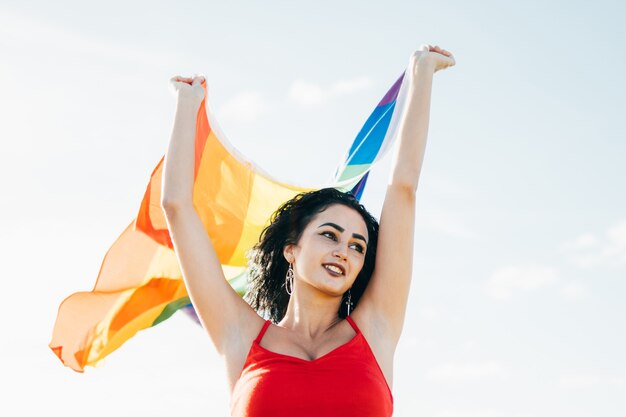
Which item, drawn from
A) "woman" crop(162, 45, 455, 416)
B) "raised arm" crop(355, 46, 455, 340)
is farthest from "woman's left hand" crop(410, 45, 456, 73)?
"raised arm" crop(355, 46, 455, 340)

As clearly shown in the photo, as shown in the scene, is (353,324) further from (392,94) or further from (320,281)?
(392,94)

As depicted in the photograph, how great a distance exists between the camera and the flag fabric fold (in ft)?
18.3

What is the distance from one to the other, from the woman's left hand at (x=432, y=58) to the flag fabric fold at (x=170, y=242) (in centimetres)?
75

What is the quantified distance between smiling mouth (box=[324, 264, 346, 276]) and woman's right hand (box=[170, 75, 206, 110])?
1095mm

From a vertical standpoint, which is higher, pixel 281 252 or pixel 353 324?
pixel 281 252

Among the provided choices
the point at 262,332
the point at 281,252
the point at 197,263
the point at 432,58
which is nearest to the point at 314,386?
the point at 262,332

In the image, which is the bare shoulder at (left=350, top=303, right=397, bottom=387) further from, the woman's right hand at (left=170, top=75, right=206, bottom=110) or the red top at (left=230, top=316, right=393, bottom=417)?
the woman's right hand at (left=170, top=75, right=206, bottom=110)

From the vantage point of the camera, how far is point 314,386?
14.1 feet

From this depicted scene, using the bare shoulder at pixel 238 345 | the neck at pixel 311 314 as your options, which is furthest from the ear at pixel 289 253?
the bare shoulder at pixel 238 345

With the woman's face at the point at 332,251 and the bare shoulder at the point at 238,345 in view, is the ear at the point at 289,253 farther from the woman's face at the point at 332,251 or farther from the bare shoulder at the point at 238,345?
the bare shoulder at the point at 238,345

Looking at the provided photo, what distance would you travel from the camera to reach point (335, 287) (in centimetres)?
471

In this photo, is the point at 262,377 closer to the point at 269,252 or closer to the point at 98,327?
the point at 269,252

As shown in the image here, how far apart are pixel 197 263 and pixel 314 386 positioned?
0.91 m

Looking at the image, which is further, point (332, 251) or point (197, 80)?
point (197, 80)
